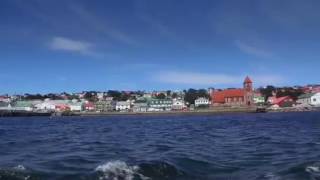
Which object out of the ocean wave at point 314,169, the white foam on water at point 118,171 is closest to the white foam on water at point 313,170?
the ocean wave at point 314,169

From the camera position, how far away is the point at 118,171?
17406mm

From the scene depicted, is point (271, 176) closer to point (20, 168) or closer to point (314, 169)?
point (314, 169)

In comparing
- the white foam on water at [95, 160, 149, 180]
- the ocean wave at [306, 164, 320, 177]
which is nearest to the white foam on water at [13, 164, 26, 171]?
the white foam on water at [95, 160, 149, 180]

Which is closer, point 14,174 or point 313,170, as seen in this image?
point 14,174

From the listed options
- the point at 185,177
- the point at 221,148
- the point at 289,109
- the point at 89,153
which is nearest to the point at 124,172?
the point at 185,177

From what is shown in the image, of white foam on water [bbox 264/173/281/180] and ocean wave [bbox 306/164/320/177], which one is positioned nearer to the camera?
white foam on water [bbox 264/173/281/180]

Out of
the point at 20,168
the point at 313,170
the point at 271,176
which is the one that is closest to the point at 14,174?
the point at 20,168

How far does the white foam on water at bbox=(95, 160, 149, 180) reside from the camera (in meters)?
16.6

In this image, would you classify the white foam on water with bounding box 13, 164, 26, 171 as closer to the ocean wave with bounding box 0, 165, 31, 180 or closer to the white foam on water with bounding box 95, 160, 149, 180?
the ocean wave with bounding box 0, 165, 31, 180

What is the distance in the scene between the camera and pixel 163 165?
62.6 ft

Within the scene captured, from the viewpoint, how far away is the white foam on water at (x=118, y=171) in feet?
54.5

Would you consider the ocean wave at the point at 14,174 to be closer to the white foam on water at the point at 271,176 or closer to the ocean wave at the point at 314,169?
the white foam on water at the point at 271,176

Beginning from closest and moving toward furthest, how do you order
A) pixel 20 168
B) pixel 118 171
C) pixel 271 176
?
pixel 271 176
pixel 118 171
pixel 20 168

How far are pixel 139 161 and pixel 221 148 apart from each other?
8129 mm
